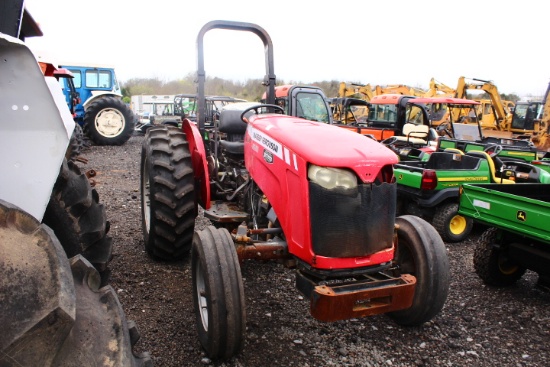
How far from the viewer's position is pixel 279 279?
3.92 m

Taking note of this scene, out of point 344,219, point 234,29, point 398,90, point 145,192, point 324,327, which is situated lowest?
point 324,327

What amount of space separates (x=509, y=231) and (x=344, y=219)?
6.80ft

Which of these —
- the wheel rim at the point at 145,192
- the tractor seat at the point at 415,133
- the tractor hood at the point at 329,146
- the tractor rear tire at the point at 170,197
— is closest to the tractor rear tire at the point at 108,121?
the tractor seat at the point at 415,133

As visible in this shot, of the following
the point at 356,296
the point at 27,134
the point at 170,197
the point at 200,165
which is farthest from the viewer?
the point at 200,165

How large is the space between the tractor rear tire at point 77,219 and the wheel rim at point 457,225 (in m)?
4.60

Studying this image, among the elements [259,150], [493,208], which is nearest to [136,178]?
[259,150]

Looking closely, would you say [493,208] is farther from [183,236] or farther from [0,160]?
[0,160]

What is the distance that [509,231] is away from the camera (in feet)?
12.4

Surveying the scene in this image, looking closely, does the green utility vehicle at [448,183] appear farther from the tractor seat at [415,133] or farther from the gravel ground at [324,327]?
the tractor seat at [415,133]

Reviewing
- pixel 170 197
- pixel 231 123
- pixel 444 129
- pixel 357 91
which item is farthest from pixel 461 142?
pixel 357 91

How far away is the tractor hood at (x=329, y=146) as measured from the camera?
96.7 inches

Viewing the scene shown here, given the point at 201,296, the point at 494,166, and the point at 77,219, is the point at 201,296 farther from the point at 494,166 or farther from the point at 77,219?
the point at 494,166

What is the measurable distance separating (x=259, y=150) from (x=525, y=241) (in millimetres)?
2467

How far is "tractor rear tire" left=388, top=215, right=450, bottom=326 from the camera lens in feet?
9.58
